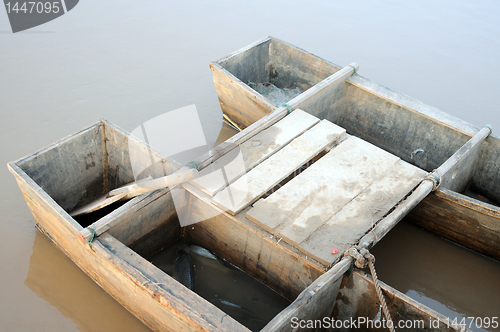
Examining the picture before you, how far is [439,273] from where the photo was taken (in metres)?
4.03

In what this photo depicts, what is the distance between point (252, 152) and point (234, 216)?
763mm

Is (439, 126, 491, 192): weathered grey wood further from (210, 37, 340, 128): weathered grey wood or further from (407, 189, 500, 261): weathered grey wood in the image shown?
(210, 37, 340, 128): weathered grey wood

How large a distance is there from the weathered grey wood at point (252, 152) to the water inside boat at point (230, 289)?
64 cm

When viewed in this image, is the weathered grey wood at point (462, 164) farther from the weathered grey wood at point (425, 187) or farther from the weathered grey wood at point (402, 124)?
the weathered grey wood at point (402, 124)

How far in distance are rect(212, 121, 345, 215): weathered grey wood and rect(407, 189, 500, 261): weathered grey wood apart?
1.05 metres

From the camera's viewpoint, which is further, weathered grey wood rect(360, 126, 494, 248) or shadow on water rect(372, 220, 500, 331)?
shadow on water rect(372, 220, 500, 331)

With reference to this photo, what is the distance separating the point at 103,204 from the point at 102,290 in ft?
2.30

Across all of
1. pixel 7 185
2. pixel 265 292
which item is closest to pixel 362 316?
pixel 265 292

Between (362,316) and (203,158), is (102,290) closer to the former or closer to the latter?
(203,158)

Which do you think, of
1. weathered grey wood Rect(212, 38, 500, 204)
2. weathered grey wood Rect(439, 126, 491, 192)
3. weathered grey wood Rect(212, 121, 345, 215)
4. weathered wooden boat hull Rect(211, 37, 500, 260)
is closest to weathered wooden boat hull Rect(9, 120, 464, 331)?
weathered grey wood Rect(212, 121, 345, 215)

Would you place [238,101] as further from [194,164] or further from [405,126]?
[405,126]

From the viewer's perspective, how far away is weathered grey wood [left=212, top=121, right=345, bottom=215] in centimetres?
370

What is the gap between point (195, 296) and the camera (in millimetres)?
3023

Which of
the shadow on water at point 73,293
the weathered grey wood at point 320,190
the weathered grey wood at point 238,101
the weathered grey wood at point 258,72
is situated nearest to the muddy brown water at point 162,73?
the shadow on water at point 73,293
